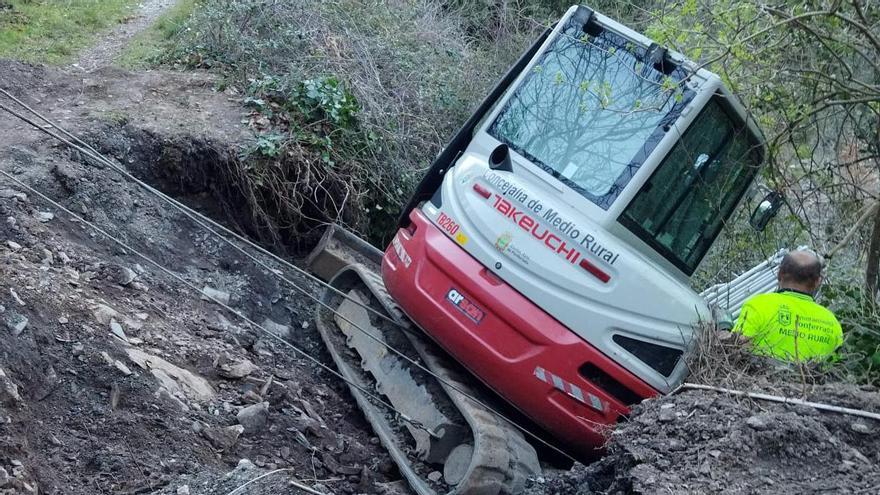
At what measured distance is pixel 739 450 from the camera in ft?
15.2

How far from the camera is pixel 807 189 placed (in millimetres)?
7070

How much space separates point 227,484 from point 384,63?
22.1ft

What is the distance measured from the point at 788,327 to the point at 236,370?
3.46 m

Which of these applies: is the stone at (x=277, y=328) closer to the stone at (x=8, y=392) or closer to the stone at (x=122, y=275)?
the stone at (x=122, y=275)

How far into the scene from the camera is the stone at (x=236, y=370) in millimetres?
6109

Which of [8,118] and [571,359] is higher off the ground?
[571,359]

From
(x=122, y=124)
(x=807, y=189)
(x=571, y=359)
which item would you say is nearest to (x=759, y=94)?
(x=807, y=189)

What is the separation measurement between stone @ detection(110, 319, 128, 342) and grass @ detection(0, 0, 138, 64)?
203 inches

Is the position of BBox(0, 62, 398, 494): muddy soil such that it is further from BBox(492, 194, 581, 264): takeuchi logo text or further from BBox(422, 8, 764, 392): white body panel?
BBox(492, 194, 581, 264): takeuchi logo text

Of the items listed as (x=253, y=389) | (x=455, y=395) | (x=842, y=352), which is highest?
(x=842, y=352)

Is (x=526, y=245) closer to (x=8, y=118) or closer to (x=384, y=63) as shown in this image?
(x=8, y=118)

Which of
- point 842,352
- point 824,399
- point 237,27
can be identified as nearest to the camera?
point 824,399

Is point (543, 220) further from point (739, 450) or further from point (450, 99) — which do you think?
point (450, 99)

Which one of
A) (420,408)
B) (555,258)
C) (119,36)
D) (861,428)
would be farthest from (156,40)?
(861,428)
